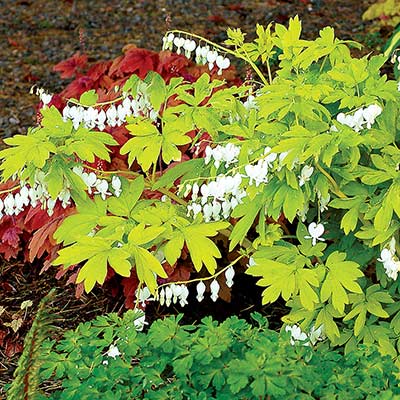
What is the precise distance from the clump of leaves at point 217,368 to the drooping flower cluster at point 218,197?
496 mm

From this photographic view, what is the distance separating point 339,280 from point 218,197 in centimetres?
51

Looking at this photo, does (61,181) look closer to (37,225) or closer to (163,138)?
(163,138)

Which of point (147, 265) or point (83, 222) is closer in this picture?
point (147, 265)

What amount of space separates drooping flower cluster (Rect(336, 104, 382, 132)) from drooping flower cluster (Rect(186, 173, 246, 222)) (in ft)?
1.36

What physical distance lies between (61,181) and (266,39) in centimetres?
111

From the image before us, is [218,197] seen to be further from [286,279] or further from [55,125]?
[55,125]

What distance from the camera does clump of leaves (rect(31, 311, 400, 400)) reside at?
2.53 metres

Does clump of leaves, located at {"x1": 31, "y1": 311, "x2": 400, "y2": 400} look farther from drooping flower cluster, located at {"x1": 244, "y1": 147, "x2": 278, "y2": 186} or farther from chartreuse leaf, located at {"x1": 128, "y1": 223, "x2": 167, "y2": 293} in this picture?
drooping flower cluster, located at {"x1": 244, "y1": 147, "x2": 278, "y2": 186}

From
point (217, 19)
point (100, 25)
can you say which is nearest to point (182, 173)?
point (217, 19)

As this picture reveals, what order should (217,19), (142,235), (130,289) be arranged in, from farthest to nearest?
(217,19), (130,289), (142,235)

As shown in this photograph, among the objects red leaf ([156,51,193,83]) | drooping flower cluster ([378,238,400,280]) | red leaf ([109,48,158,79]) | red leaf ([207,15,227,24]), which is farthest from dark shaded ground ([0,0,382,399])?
drooping flower cluster ([378,238,400,280])

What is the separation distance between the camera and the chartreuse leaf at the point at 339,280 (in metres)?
3.19

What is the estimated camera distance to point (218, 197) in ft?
10.4

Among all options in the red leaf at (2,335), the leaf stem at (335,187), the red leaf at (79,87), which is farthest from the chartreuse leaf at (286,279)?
the red leaf at (79,87)
